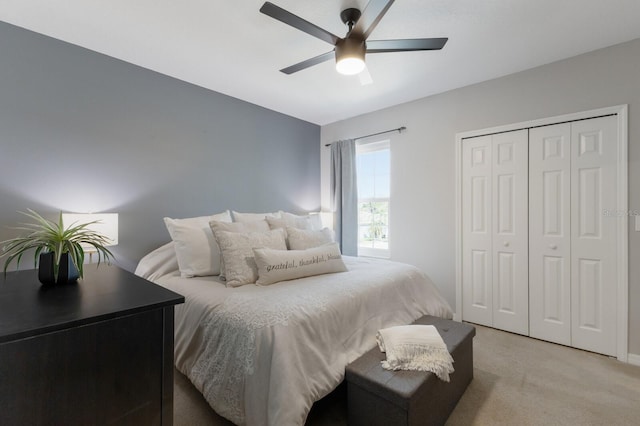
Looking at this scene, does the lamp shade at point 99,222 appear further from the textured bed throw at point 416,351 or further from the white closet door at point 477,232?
the white closet door at point 477,232

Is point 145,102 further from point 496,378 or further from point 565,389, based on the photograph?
point 565,389

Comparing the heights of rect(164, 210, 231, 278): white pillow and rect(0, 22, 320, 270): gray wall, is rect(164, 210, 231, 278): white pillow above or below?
below

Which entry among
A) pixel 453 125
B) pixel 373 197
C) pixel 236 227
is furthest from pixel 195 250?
pixel 453 125

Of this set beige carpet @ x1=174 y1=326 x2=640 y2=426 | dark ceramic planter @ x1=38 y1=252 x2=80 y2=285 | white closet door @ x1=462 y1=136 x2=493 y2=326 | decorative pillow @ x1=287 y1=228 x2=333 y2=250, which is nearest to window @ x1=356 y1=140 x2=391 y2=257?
white closet door @ x1=462 y1=136 x2=493 y2=326

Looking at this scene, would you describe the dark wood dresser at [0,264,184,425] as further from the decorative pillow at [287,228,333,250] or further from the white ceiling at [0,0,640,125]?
the white ceiling at [0,0,640,125]

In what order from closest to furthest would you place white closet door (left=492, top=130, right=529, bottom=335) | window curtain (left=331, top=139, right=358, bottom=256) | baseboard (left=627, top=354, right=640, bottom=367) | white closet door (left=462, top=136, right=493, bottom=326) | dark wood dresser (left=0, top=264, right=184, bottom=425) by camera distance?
1. dark wood dresser (left=0, top=264, right=184, bottom=425)
2. baseboard (left=627, top=354, right=640, bottom=367)
3. white closet door (left=492, top=130, right=529, bottom=335)
4. white closet door (left=462, top=136, right=493, bottom=326)
5. window curtain (left=331, top=139, right=358, bottom=256)

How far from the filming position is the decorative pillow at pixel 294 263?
1.98m

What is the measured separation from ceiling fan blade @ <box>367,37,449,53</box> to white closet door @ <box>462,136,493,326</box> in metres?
1.55

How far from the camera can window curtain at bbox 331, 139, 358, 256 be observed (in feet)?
13.0

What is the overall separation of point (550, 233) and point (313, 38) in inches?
105

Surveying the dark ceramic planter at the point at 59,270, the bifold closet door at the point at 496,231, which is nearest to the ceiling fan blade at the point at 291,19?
the dark ceramic planter at the point at 59,270

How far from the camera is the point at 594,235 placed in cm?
242

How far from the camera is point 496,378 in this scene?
6.68ft

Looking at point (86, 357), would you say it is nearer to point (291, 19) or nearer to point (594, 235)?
point (291, 19)
